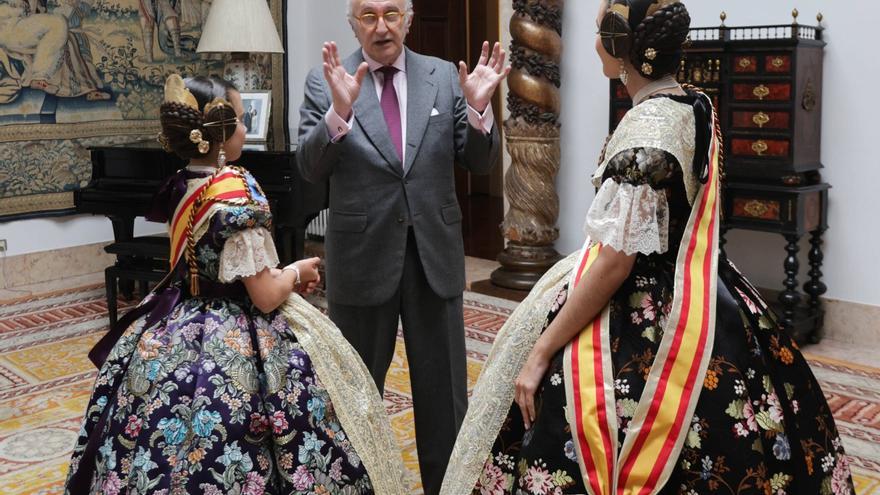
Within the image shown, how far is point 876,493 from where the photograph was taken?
3279 millimetres

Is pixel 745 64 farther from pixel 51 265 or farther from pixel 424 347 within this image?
pixel 51 265

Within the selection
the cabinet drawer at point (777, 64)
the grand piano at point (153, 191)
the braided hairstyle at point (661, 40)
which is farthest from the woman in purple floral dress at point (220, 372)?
the cabinet drawer at point (777, 64)

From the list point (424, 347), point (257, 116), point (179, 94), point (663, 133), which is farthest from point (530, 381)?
point (257, 116)

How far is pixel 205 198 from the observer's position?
98.7 inches

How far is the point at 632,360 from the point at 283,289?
0.97 m

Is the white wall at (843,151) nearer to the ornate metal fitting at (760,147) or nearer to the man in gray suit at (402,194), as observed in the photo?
the ornate metal fitting at (760,147)

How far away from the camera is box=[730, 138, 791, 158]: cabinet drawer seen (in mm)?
4738

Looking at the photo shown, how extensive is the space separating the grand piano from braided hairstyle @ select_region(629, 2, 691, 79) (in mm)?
3461

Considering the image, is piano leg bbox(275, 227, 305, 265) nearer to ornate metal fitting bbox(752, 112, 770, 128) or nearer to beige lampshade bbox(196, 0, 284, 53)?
beige lampshade bbox(196, 0, 284, 53)

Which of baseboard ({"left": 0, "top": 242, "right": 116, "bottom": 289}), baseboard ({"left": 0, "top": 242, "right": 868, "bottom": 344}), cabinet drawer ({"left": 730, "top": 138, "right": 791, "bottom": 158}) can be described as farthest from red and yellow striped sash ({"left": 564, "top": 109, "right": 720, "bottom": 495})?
baseboard ({"left": 0, "top": 242, "right": 116, "bottom": 289})

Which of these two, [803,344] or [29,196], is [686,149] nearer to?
[803,344]

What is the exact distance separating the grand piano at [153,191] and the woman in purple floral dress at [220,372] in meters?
2.71

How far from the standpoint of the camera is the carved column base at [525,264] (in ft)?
19.7

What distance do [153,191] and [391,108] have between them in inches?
120
